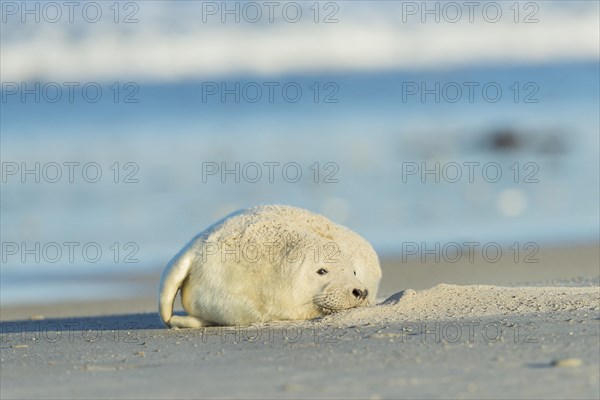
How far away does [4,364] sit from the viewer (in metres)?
5.91

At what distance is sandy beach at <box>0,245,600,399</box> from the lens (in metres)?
4.86

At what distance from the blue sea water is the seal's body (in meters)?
3.83

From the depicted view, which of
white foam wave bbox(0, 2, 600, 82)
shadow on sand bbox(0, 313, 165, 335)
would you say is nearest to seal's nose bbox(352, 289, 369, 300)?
shadow on sand bbox(0, 313, 165, 335)

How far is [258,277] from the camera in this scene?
22.5 ft

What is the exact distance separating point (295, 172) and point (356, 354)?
38.0 ft

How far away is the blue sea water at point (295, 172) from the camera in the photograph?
41.7 feet

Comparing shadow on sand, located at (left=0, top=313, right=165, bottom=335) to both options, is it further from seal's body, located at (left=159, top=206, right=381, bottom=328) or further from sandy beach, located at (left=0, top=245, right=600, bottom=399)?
seal's body, located at (left=159, top=206, right=381, bottom=328)

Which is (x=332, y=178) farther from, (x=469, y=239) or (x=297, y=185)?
(x=469, y=239)

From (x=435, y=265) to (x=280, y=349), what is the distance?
18.8ft

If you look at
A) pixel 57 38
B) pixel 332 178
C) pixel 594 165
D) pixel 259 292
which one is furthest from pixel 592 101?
pixel 57 38

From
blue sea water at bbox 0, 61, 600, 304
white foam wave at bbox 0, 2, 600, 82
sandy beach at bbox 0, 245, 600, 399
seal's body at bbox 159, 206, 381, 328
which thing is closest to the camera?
sandy beach at bbox 0, 245, 600, 399

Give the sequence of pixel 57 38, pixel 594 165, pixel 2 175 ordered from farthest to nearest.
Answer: pixel 57 38 < pixel 2 175 < pixel 594 165

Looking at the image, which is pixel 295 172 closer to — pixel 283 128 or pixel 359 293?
pixel 283 128

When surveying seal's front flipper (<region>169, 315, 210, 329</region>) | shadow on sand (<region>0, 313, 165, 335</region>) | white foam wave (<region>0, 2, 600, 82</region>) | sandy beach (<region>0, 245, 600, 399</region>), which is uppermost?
white foam wave (<region>0, 2, 600, 82</region>)
